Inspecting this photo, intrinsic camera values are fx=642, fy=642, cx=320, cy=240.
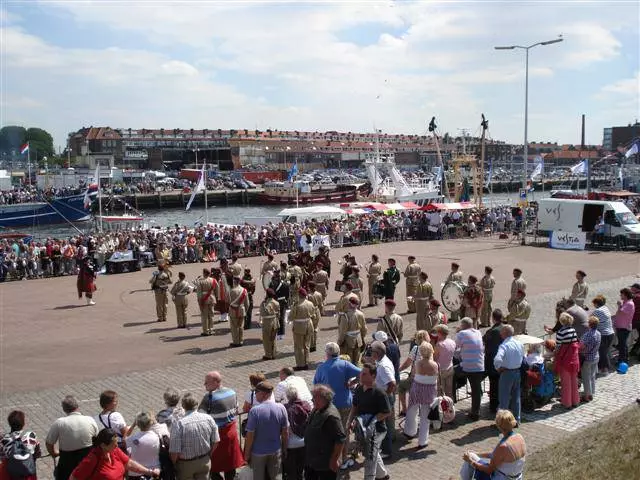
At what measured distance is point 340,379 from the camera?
7711 millimetres

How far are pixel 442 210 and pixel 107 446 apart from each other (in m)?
35.0

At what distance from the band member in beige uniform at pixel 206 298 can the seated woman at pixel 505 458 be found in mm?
9696

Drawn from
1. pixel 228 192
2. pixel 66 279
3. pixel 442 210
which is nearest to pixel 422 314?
pixel 66 279

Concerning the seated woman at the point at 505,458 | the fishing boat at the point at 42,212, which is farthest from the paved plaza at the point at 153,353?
the fishing boat at the point at 42,212

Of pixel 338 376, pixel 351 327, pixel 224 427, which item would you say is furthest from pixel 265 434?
pixel 351 327

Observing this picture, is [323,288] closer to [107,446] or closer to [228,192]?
[107,446]

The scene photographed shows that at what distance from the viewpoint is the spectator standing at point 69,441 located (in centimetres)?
637

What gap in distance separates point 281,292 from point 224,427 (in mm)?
7872

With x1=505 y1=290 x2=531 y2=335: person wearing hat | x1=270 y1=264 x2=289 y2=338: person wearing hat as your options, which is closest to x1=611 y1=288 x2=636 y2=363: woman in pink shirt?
x1=505 y1=290 x2=531 y2=335: person wearing hat

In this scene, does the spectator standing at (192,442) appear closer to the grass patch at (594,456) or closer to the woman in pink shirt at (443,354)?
the grass patch at (594,456)

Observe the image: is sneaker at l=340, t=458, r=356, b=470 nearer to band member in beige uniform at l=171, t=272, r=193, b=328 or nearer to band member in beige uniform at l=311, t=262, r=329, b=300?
band member in beige uniform at l=311, t=262, r=329, b=300

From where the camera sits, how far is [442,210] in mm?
39281

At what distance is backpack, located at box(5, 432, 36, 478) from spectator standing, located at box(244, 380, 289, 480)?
6.76ft

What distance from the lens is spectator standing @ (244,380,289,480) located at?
6535mm
